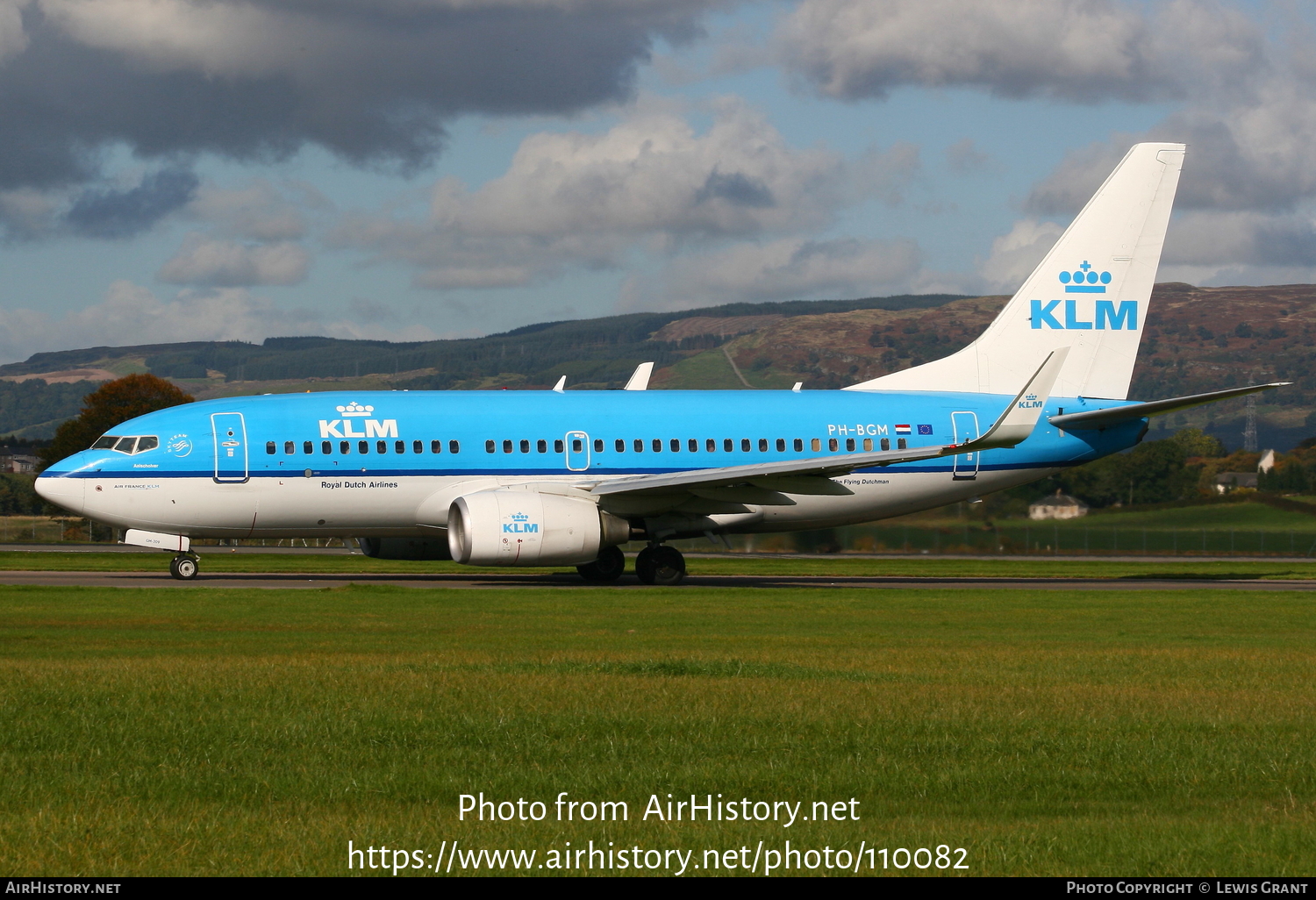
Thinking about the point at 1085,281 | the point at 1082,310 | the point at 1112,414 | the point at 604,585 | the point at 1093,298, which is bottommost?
the point at 604,585

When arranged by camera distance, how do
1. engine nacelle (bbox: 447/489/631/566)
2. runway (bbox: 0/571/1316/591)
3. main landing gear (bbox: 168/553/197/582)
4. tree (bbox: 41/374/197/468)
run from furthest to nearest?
tree (bbox: 41/374/197/468)
main landing gear (bbox: 168/553/197/582)
runway (bbox: 0/571/1316/591)
engine nacelle (bbox: 447/489/631/566)

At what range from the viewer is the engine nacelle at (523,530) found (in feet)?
97.3

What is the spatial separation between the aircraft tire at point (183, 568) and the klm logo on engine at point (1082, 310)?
20818 mm

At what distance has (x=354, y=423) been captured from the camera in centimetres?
3198

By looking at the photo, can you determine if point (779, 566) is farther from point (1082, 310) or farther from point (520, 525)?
point (520, 525)

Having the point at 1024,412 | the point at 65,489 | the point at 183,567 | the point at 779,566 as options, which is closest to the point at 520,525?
the point at 183,567

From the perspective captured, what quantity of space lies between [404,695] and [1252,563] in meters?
42.0

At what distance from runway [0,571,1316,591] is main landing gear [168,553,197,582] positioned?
12.9 inches

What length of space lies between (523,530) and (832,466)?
6.37 meters

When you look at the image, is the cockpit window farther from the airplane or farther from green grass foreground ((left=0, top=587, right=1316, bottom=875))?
green grass foreground ((left=0, top=587, right=1316, bottom=875))

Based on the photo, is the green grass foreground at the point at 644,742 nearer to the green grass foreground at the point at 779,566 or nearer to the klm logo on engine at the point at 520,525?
the klm logo on engine at the point at 520,525

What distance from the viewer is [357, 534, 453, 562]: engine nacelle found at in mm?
34344

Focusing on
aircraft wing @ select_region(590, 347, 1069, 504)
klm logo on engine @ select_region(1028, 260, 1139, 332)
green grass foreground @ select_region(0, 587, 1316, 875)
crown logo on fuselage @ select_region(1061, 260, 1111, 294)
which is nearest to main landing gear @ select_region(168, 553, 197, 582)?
aircraft wing @ select_region(590, 347, 1069, 504)
